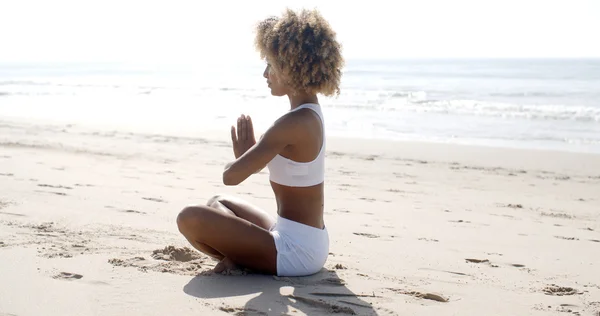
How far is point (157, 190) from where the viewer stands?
661 centimetres

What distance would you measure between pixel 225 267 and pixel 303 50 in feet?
4.43

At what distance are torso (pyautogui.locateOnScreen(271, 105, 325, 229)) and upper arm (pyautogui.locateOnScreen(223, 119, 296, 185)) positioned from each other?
0.10 meters

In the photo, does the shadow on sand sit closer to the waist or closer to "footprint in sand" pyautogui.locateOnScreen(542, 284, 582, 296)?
the waist

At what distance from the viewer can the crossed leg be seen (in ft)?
11.9

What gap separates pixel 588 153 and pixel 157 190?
779cm

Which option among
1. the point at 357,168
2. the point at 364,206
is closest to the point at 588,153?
the point at 357,168

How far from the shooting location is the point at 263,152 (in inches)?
133

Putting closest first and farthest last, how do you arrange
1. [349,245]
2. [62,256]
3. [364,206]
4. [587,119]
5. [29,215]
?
[62,256] → [349,245] → [29,215] → [364,206] → [587,119]

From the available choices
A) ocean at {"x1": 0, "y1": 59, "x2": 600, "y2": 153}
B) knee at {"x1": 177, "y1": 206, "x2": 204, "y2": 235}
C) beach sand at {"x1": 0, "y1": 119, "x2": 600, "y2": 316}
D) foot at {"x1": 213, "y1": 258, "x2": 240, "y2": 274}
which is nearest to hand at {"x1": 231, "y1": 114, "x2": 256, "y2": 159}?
knee at {"x1": 177, "y1": 206, "x2": 204, "y2": 235}

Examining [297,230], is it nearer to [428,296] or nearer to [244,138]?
[244,138]

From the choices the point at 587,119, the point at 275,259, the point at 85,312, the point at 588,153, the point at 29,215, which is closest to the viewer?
the point at 85,312

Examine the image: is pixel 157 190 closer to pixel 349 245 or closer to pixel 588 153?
pixel 349 245

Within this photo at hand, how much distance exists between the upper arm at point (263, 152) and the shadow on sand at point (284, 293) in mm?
618

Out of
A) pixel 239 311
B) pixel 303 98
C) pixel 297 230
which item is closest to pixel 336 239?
pixel 297 230
